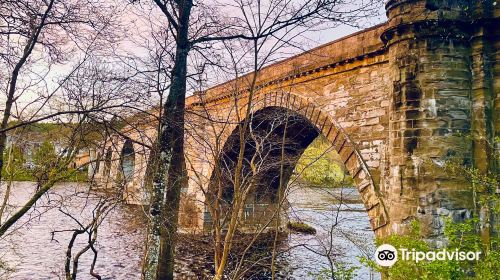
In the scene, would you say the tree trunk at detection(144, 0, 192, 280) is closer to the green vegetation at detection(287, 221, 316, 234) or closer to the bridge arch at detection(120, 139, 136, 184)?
the bridge arch at detection(120, 139, 136, 184)

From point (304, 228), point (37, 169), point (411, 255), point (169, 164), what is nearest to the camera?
point (411, 255)

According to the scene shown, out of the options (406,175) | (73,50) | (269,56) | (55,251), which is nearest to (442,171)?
(406,175)

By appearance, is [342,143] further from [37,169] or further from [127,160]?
[37,169]

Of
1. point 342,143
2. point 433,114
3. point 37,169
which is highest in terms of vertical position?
point 433,114

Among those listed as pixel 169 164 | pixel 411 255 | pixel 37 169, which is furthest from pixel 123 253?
pixel 411 255

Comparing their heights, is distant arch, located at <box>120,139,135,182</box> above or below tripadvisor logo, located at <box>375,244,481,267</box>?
above

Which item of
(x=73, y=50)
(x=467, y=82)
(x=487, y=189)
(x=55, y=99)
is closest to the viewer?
(x=73, y=50)

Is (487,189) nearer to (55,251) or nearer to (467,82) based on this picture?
(467,82)

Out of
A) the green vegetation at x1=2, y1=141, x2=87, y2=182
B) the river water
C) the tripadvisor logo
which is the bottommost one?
the river water

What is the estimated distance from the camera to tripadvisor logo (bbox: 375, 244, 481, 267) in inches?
200

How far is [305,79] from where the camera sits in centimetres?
1060

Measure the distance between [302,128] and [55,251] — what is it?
9.69 meters

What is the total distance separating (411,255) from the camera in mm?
5098

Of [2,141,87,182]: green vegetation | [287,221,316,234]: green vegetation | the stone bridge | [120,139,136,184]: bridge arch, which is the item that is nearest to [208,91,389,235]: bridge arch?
the stone bridge
